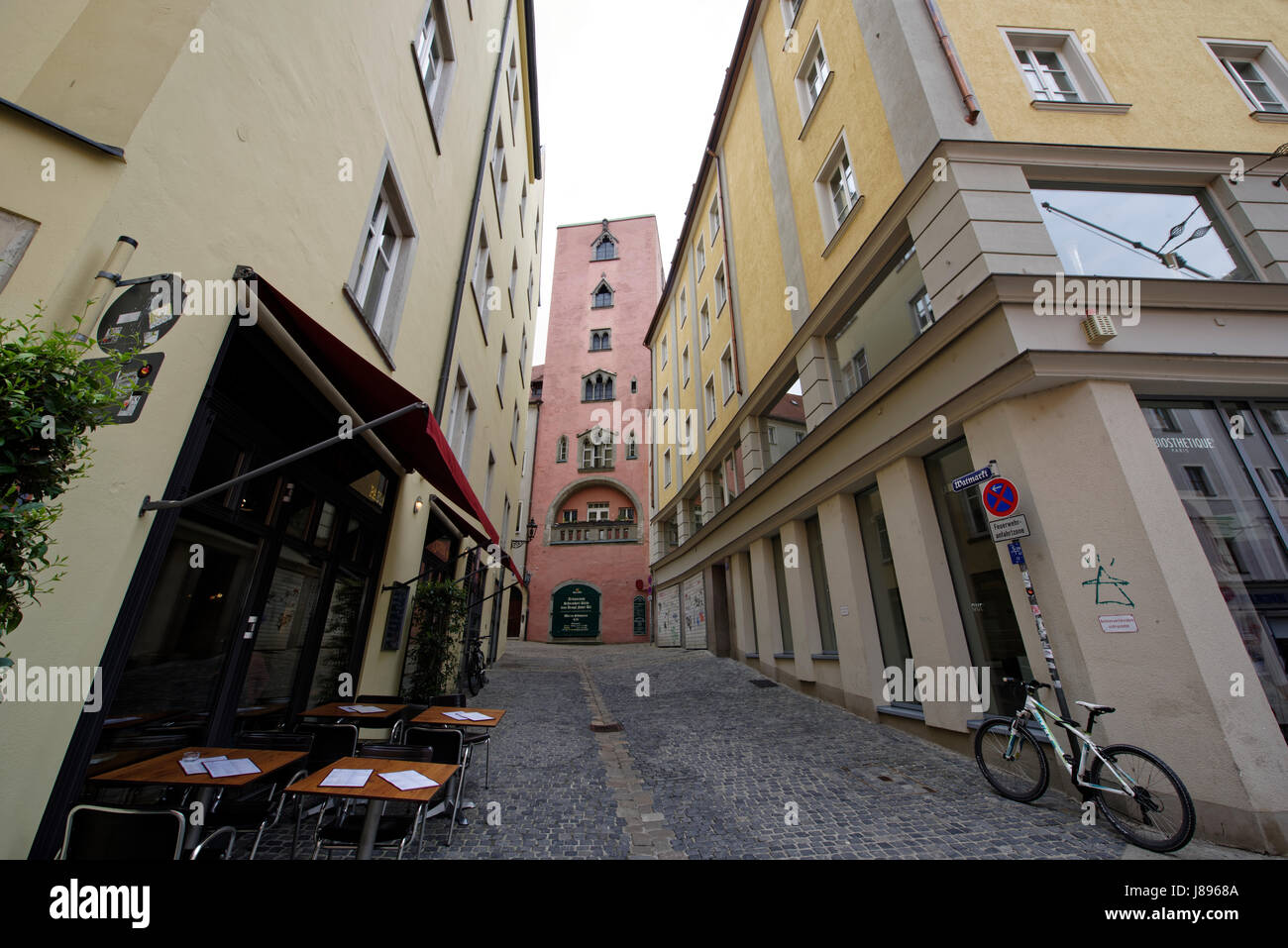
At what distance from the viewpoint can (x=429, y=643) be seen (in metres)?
7.69

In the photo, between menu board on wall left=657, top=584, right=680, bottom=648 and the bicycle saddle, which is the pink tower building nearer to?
menu board on wall left=657, top=584, right=680, bottom=648

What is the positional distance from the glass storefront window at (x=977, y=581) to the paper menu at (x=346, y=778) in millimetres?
6269

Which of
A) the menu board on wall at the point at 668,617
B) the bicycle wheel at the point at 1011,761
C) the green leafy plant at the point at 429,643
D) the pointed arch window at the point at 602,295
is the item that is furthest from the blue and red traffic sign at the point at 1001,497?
the pointed arch window at the point at 602,295

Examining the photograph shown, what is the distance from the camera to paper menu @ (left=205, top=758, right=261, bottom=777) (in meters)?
2.84

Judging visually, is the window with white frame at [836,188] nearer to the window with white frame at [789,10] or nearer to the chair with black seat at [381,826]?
the window with white frame at [789,10]

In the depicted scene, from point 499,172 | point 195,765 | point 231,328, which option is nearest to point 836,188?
point 499,172

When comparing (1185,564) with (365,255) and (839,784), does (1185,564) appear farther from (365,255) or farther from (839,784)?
(365,255)

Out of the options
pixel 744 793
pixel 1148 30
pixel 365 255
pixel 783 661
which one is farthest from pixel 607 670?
pixel 1148 30

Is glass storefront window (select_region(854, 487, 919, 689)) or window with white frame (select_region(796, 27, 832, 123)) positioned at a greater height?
window with white frame (select_region(796, 27, 832, 123))

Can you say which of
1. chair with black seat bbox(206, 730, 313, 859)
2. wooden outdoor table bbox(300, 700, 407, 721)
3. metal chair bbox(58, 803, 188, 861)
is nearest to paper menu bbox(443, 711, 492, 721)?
wooden outdoor table bbox(300, 700, 407, 721)

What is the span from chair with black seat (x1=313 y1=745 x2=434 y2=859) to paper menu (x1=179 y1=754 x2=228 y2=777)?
0.78 metres

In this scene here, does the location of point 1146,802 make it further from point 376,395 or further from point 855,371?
point 376,395

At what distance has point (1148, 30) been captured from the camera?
7.52m

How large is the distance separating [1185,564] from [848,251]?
619 centimetres
